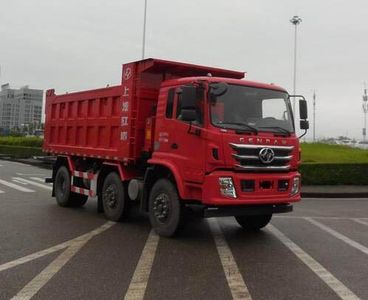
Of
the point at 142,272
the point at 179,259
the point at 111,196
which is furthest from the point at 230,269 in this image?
the point at 111,196

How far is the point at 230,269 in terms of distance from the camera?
6371 millimetres

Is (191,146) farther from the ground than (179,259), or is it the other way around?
(191,146)

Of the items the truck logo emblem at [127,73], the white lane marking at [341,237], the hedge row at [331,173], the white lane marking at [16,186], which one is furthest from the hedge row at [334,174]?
the truck logo emblem at [127,73]

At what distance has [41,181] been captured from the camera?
736 inches

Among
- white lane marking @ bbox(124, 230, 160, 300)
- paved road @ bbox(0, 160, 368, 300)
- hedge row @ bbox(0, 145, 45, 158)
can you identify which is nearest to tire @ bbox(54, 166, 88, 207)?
paved road @ bbox(0, 160, 368, 300)

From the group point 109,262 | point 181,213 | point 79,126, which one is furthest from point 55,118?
point 109,262

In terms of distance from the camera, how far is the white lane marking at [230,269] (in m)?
5.36

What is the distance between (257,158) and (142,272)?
2725mm

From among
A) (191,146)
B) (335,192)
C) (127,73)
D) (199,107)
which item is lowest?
(335,192)

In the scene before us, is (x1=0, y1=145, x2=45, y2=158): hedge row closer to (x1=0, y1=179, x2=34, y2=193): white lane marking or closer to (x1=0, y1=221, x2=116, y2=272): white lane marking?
(x1=0, y1=179, x2=34, y2=193): white lane marking

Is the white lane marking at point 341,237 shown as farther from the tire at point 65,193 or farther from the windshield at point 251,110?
the tire at point 65,193

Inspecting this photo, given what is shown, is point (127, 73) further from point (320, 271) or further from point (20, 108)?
point (20, 108)

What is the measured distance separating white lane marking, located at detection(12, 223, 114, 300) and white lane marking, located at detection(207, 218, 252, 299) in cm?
205

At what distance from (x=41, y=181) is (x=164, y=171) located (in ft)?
36.5
